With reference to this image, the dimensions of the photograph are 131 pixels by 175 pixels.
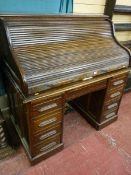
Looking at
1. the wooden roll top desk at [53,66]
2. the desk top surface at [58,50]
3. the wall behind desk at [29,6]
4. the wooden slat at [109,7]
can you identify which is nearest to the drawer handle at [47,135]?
the wooden roll top desk at [53,66]

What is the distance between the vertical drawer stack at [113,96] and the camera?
1682mm

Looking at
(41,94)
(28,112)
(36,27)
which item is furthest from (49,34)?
(28,112)

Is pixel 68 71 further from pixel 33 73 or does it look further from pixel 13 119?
pixel 13 119

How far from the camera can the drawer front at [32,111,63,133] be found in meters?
1.30

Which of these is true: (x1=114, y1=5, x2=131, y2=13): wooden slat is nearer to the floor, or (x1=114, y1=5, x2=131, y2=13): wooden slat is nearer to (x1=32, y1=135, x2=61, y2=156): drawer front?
the floor

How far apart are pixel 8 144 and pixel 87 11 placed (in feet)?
5.77

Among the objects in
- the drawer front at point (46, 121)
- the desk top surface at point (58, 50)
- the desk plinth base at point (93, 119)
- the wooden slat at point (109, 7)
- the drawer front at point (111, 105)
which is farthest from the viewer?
the wooden slat at point (109, 7)

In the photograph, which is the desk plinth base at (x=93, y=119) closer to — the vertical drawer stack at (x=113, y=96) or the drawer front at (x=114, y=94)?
the vertical drawer stack at (x=113, y=96)

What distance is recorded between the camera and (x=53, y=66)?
123 centimetres

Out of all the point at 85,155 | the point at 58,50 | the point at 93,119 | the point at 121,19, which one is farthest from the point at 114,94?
the point at 121,19

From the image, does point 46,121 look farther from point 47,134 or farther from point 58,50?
point 58,50

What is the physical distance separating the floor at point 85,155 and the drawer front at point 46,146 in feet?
0.41

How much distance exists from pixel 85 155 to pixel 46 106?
747 mm

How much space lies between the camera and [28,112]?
1.20 metres
